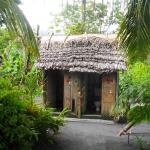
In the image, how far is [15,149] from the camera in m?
8.59

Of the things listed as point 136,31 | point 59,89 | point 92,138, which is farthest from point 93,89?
point 136,31

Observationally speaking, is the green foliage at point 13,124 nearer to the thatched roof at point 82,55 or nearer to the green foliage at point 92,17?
the thatched roof at point 82,55

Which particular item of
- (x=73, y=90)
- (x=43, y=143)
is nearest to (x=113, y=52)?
(x=73, y=90)

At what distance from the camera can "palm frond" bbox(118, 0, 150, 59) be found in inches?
277

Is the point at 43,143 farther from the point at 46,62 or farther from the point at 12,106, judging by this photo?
the point at 46,62

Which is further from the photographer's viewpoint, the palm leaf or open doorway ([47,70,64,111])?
open doorway ([47,70,64,111])

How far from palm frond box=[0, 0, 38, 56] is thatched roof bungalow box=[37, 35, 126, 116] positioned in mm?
9498

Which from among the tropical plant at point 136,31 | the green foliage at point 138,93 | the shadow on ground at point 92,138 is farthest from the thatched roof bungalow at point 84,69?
the tropical plant at point 136,31

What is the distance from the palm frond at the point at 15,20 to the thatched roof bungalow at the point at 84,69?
9.50 m

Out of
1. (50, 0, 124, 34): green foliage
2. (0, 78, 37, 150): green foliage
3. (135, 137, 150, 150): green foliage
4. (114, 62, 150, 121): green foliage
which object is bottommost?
(135, 137, 150, 150): green foliage

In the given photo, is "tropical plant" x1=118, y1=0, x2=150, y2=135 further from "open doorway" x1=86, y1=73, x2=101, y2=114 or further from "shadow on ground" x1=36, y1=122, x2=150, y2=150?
"open doorway" x1=86, y1=73, x2=101, y2=114

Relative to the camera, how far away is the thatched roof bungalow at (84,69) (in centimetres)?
1491

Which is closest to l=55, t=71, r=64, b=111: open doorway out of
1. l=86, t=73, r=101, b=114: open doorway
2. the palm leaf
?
l=86, t=73, r=101, b=114: open doorway

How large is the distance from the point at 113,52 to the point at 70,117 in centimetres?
312
